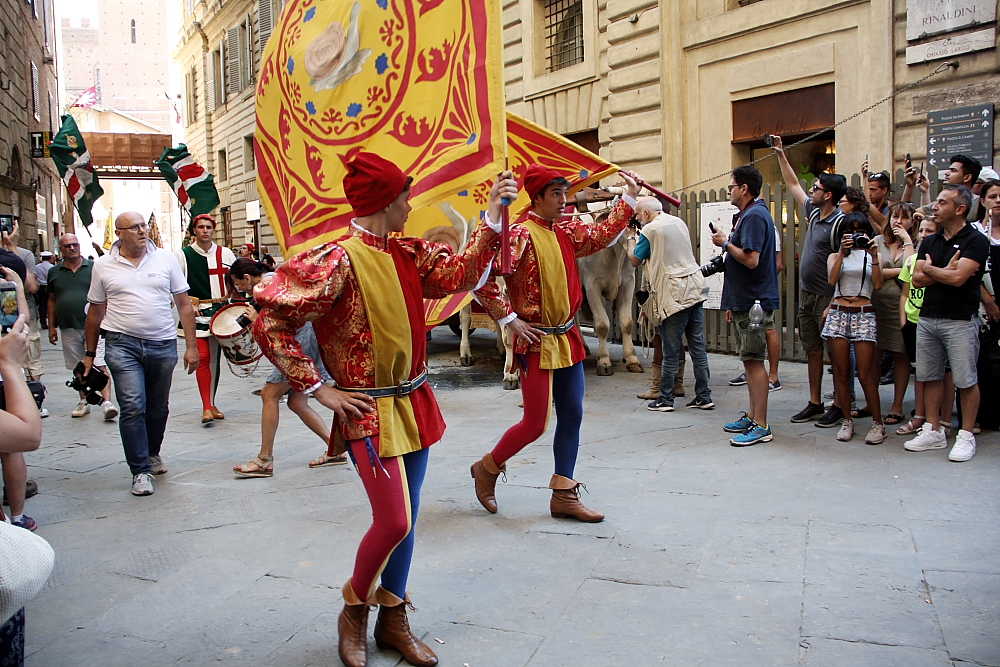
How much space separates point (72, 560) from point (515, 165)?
347 centimetres

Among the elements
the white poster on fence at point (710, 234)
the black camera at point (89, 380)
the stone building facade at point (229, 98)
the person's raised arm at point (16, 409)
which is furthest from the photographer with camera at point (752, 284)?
the stone building facade at point (229, 98)

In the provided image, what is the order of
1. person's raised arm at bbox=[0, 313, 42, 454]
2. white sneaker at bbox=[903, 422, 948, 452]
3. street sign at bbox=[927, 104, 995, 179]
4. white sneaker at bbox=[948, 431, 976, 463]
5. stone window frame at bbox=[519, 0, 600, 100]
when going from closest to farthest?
person's raised arm at bbox=[0, 313, 42, 454] < white sneaker at bbox=[948, 431, 976, 463] < white sneaker at bbox=[903, 422, 948, 452] < street sign at bbox=[927, 104, 995, 179] < stone window frame at bbox=[519, 0, 600, 100]

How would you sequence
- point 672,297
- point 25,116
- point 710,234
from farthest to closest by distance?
point 25,116, point 710,234, point 672,297

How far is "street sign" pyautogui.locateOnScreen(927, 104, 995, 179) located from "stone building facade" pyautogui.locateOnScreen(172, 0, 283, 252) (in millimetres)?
20427

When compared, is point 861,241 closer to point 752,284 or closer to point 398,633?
point 752,284

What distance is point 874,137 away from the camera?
1045 centimetres

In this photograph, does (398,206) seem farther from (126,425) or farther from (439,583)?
(126,425)

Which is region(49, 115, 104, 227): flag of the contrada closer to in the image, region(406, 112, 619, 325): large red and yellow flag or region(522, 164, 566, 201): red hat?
region(406, 112, 619, 325): large red and yellow flag

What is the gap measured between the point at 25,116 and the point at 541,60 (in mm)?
16160

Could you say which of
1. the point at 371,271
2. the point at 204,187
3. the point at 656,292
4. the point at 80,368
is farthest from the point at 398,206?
the point at 204,187

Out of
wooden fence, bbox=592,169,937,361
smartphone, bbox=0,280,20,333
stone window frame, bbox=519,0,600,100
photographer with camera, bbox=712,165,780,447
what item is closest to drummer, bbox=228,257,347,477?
smartphone, bbox=0,280,20,333

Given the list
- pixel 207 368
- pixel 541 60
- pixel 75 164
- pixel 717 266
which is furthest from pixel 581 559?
pixel 541 60

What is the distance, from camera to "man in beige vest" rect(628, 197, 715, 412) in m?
7.45

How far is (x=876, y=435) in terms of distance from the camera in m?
5.93
